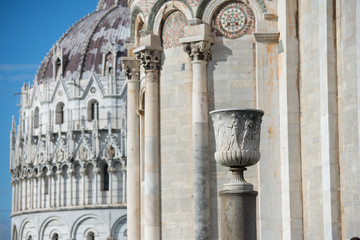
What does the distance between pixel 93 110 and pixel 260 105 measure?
75.8 metres

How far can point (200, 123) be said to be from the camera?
2316cm

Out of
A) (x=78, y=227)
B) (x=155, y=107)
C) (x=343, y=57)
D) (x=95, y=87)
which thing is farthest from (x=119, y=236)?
(x=343, y=57)

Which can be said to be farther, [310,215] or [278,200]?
[278,200]

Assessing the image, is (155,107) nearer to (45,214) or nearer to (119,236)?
(119,236)

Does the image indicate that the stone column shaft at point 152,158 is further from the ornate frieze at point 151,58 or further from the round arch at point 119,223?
the round arch at point 119,223

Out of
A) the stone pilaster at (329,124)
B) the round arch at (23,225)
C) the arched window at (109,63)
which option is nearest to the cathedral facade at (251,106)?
the stone pilaster at (329,124)

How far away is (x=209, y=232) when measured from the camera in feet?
74.6

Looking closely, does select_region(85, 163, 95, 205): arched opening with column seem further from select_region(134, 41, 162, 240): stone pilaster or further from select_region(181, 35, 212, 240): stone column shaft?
select_region(181, 35, 212, 240): stone column shaft

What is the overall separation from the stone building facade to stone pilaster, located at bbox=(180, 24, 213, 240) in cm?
3

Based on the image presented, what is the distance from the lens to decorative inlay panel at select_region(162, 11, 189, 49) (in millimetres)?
24250

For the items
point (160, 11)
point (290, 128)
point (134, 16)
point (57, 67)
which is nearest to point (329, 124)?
point (290, 128)

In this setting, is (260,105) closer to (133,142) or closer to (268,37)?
(268,37)

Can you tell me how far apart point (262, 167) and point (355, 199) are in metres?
4.15

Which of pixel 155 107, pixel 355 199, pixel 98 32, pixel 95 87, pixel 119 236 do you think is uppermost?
pixel 98 32
